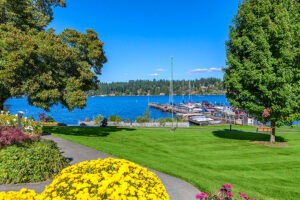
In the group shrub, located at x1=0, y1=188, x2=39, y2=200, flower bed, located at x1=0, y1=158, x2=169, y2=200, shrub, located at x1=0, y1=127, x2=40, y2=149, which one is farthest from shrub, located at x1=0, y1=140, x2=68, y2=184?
flower bed, located at x1=0, y1=158, x2=169, y2=200

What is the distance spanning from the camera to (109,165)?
5.93 meters

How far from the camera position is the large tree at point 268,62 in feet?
67.3

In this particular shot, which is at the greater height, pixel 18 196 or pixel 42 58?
pixel 42 58

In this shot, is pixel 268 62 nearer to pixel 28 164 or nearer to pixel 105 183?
pixel 28 164

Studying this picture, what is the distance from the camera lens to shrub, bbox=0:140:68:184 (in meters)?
10.2

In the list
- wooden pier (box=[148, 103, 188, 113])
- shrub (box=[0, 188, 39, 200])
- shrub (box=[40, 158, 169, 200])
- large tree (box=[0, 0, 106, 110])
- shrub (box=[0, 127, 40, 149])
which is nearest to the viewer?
shrub (box=[40, 158, 169, 200])

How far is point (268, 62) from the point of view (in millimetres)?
20906

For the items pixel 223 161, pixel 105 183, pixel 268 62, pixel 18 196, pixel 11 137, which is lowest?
pixel 223 161

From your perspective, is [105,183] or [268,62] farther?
[268,62]

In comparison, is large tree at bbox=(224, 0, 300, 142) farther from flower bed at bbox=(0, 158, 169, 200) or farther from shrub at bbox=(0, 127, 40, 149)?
flower bed at bbox=(0, 158, 169, 200)

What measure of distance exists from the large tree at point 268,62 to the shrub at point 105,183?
17093mm

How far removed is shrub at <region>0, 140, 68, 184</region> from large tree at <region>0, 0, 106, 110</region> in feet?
39.3

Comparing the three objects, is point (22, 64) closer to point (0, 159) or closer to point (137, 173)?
point (0, 159)

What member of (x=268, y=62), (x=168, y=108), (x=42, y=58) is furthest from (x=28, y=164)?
(x=168, y=108)
